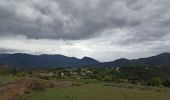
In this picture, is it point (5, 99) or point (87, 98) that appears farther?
point (87, 98)

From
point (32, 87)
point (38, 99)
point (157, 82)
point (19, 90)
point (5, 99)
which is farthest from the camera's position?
point (157, 82)

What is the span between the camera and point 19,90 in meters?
42.5

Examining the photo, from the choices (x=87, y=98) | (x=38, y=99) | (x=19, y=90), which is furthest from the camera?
(x=19, y=90)

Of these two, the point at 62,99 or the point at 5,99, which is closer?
the point at 5,99

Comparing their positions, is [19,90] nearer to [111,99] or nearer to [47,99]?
[47,99]

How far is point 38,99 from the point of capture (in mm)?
36344

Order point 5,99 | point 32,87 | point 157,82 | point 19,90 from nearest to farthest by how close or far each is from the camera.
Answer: point 5,99 < point 19,90 < point 32,87 < point 157,82

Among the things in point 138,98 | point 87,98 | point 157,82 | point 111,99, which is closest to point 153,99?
point 138,98

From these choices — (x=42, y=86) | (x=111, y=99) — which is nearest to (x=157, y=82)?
(x=42, y=86)

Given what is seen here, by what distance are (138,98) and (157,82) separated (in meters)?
58.6

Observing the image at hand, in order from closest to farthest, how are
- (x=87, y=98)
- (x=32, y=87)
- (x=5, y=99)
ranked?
(x=5, y=99), (x=87, y=98), (x=32, y=87)

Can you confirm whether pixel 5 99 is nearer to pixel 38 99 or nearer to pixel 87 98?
pixel 38 99

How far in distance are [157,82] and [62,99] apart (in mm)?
67867

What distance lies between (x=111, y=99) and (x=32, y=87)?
14793 mm
